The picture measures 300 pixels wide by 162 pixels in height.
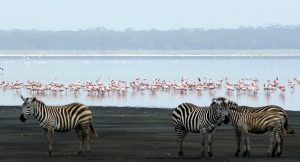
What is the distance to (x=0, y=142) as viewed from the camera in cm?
2866

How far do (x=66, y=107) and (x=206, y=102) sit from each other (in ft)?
105

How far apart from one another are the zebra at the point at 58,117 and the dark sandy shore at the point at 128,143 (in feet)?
2.04

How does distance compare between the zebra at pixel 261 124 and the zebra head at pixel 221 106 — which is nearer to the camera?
the zebra head at pixel 221 106

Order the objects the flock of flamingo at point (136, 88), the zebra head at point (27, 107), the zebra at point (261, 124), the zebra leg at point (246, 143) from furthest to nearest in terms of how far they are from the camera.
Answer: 1. the flock of flamingo at point (136, 88)
2. the zebra head at point (27, 107)
3. the zebra leg at point (246, 143)
4. the zebra at point (261, 124)

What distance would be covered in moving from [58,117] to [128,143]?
4.39m

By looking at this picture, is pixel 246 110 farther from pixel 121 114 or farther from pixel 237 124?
pixel 121 114

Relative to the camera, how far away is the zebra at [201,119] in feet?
75.8

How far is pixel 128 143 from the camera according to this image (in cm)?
2847

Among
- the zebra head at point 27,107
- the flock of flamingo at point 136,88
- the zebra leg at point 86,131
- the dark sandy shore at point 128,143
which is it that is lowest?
the dark sandy shore at point 128,143

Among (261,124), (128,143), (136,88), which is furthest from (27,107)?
(136,88)

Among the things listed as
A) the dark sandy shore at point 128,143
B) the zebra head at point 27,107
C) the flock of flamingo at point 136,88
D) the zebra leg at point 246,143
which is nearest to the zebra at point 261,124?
the zebra leg at point 246,143

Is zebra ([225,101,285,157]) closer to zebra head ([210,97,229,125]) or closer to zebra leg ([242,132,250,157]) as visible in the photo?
zebra leg ([242,132,250,157])

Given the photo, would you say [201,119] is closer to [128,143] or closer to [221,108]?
[221,108]

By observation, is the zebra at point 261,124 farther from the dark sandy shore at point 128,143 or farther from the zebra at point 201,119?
the zebra at point 201,119
